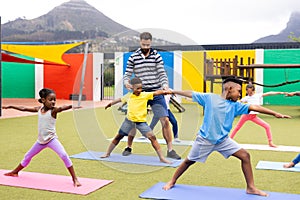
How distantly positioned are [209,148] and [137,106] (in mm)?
1649

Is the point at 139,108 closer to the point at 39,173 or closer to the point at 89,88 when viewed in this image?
the point at 39,173

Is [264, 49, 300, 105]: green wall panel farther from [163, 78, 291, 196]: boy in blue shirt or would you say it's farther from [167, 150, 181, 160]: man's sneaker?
[163, 78, 291, 196]: boy in blue shirt

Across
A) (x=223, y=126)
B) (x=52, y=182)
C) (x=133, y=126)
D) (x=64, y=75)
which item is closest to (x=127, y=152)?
(x=133, y=126)

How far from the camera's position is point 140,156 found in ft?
20.7

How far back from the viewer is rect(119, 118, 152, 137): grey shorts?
5828 mm

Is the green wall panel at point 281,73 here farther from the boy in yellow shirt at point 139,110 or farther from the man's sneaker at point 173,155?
the boy in yellow shirt at point 139,110

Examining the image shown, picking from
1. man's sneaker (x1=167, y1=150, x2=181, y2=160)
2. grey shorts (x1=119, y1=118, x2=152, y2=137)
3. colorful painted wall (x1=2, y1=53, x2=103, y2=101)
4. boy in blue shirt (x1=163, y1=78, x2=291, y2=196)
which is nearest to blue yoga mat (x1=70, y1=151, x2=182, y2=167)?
man's sneaker (x1=167, y1=150, x2=181, y2=160)

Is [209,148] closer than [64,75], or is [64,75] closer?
[209,148]

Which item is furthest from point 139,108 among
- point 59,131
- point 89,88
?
point 89,88

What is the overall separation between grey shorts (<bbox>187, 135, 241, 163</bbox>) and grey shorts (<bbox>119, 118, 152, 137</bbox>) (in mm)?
1515

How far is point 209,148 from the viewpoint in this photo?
4348mm

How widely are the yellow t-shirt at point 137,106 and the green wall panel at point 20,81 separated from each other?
677 inches

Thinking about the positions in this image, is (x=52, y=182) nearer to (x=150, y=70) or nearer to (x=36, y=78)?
(x=150, y=70)

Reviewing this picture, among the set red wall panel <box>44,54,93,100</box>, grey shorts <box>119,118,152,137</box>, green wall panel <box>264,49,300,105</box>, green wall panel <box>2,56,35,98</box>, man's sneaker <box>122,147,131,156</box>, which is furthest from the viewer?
green wall panel <box>2,56,35,98</box>
